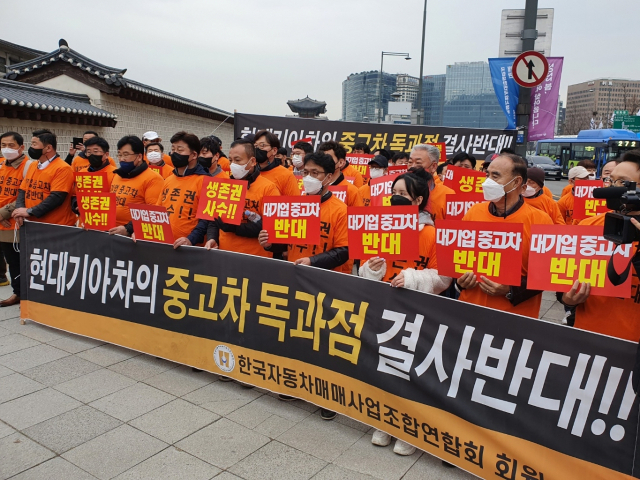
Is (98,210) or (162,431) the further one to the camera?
(98,210)

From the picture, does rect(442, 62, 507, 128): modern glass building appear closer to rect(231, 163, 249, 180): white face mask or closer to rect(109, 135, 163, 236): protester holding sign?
rect(109, 135, 163, 236): protester holding sign

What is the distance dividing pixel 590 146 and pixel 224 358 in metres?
34.8

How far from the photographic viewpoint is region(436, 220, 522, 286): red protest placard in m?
2.92

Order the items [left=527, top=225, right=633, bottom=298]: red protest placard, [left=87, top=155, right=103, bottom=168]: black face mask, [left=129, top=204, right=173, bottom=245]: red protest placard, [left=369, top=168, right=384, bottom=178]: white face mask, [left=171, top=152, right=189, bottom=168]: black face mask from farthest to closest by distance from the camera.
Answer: [left=369, top=168, right=384, bottom=178]: white face mask < [left=87, top=155, right=103, bottom=168]: black face mask < [left=171, top=152, right=189, bottom=168]: black face mask < [left=129, top=204, right=173, bottom=245]: red protest placard < [left=527, top=225, right=633, bottom=298]: red protest placard

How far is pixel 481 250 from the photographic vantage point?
3.01 meters

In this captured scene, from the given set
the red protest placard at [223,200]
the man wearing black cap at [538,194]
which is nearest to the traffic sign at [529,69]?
the man wearing black cap at [538,194]

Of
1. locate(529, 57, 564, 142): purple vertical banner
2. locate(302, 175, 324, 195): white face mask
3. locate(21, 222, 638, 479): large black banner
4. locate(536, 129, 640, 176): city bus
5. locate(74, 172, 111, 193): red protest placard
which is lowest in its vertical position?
locate(21, 222, 638, 479): large black banner

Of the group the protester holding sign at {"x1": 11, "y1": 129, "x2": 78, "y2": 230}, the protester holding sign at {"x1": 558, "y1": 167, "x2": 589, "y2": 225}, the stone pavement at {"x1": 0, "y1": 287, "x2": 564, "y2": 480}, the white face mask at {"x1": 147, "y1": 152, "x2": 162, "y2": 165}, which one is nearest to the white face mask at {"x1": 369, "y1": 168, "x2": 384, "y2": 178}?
the protester holding sign at {"x1": 558, "y1": 167, "x2": 589, "y2": 225}

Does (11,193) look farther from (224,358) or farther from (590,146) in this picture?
(590,146)

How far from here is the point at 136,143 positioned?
5.36 metres

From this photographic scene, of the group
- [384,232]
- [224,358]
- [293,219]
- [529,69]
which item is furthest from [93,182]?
[529,69]

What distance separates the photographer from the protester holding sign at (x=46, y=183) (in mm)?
5867

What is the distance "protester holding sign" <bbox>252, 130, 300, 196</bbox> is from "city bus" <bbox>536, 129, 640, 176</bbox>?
2704cm

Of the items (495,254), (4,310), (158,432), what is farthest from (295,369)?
(4,310)
